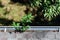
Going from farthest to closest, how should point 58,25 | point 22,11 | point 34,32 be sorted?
point 22,11 < point 58,25 < point 34,32

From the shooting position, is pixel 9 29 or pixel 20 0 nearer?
pixel 9 29

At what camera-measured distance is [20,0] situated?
34.6ft

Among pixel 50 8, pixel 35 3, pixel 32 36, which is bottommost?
pixel 32 36

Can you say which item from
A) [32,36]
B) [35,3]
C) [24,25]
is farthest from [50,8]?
[32,36]

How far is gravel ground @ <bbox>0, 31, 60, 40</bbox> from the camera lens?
8648mm

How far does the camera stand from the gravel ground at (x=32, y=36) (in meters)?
8.65

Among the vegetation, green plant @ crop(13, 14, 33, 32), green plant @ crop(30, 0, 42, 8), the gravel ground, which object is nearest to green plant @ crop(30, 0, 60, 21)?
the vegetation

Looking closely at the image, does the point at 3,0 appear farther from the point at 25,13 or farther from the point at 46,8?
the point at 46,8

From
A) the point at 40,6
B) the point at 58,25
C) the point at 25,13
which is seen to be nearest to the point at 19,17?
the point at 25,13

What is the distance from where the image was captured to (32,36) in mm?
8688

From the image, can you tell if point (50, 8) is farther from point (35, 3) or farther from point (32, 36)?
point (32, 36)

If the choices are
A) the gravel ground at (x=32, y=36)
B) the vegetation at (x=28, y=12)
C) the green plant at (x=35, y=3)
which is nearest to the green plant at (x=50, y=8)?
the vegetation at (x=28, y=12)

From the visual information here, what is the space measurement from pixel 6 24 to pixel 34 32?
1435 millimetres

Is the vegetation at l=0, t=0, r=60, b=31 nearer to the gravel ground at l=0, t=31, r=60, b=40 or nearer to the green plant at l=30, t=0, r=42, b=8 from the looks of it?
the green plant at l=30, t=0, r=42, b=8
